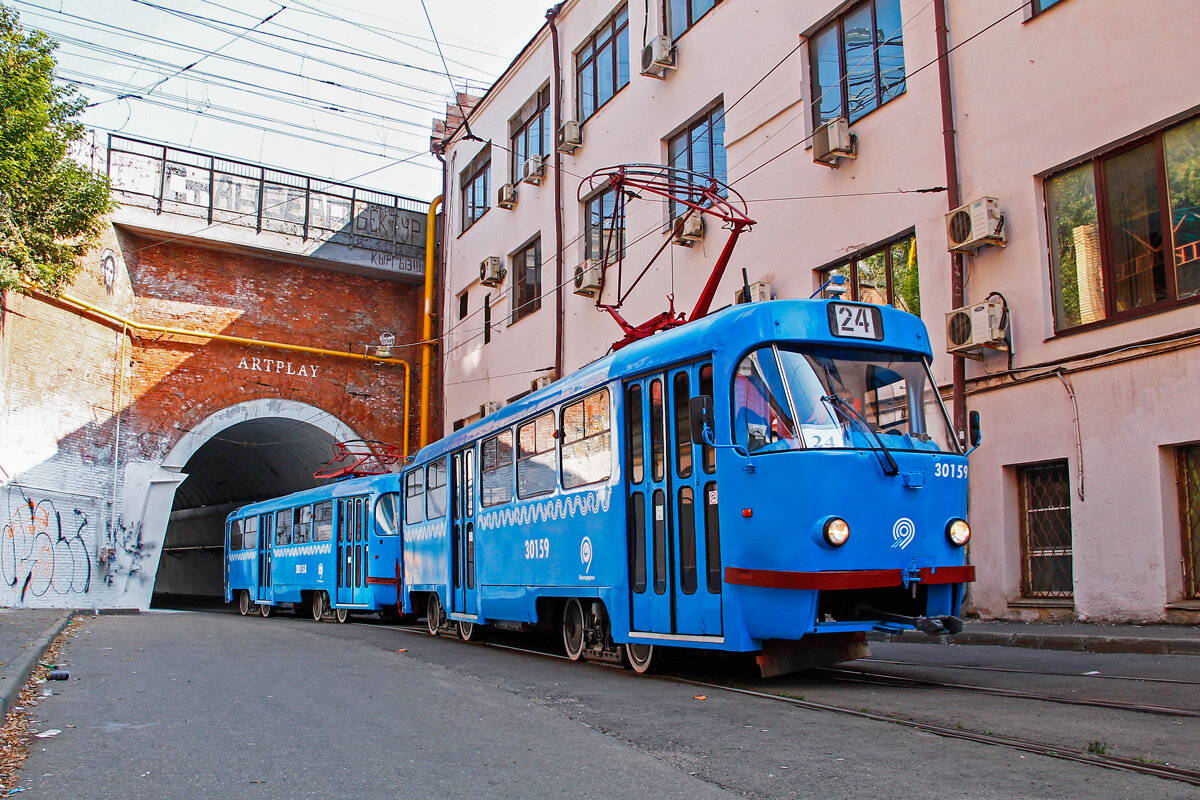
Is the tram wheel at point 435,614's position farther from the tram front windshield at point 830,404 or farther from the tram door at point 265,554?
the tram door at point 265,554

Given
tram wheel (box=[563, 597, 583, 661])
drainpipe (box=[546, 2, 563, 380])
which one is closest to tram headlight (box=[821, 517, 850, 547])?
tram wheel (box=[563, 597, 583, 661])

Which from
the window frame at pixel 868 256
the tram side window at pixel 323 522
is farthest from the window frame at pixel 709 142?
the tram side window at pixel 323 522

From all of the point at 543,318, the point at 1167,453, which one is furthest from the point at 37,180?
the point at 1167,453

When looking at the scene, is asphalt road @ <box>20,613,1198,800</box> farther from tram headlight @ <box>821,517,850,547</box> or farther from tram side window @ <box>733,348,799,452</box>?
tram side window @ <box>733,348,799,452</box>

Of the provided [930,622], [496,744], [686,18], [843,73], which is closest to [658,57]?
[686,18]

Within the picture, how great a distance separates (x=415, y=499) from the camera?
49.7ft

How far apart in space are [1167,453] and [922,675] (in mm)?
4075

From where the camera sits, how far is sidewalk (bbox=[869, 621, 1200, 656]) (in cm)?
876

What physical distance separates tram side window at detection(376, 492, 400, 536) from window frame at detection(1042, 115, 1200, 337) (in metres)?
10.9

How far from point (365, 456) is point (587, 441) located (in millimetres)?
18019

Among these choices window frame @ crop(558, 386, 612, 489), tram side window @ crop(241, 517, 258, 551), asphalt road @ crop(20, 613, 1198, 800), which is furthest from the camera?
tram side window @ crop(241, 517, 258, 551)

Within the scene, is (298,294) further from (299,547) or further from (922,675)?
(922,675)

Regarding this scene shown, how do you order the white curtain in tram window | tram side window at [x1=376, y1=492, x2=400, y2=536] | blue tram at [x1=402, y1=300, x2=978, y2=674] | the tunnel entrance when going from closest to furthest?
blue tram at [x1=402, y1=300, x2=978, y2=674]
the white curtain in tram window
tram side window at [x1=376, y1=492, x2=400, y2=536]
the tunnel entrance

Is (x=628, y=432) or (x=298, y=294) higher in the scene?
(x=298, y=294)
